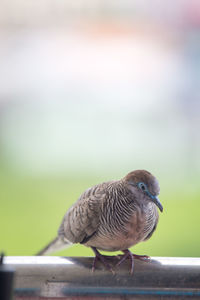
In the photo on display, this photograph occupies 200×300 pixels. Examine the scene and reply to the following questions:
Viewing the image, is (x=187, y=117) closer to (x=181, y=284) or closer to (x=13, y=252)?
(x=13, y=252)

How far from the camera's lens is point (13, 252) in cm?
327

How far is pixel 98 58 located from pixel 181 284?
19.4 feet

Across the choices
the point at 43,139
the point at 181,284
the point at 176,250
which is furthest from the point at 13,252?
the point at 181,284

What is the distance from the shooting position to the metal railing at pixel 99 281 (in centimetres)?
90

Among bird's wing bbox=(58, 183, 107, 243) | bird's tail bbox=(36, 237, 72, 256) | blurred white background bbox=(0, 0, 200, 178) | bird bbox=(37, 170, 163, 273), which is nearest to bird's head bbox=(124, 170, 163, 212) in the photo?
bird bbox=(37, 170, 163, 273)

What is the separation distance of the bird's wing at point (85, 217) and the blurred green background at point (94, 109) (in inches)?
84.3

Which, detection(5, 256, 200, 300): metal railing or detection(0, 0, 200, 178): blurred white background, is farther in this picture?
detection(0, 0, 200, 178): blurred white background

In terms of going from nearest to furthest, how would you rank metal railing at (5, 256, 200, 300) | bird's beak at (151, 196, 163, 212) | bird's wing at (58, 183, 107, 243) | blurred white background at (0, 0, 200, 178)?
metal railing at (5, 256, 200, 300) → bird's beak at (151, 196, 163, 212) → bird's wing at (58, 183, 107, 243) → blurred white background at (0, 0, 200, 178)

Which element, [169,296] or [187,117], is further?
[187,117]

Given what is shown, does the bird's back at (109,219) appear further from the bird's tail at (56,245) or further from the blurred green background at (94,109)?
the blurred green background at (94,109)

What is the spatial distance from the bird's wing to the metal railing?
0.22 meters

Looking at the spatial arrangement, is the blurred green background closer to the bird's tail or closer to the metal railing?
the bird's tail

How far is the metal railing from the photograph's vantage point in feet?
2.94

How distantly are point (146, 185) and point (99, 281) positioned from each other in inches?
9.2
